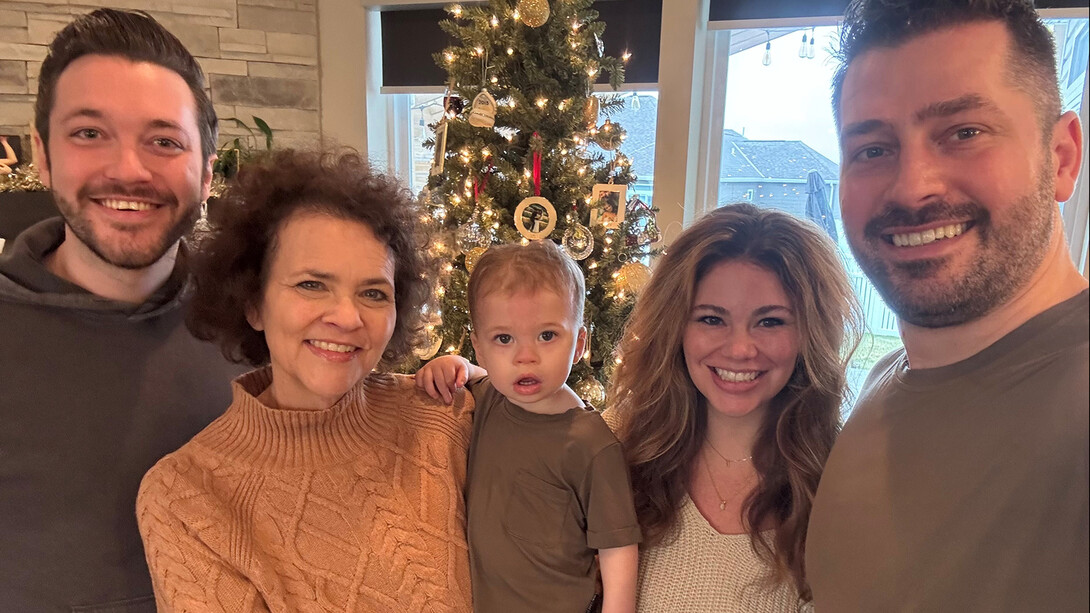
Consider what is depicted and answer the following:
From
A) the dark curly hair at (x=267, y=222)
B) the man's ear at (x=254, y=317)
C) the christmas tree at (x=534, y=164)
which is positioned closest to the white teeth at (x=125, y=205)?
the dark curly hair at (x=267, y=222)

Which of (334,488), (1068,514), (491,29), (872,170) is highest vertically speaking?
(491,29)

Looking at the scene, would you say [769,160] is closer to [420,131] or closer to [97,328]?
[420,131]

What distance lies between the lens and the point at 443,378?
56.2 inches

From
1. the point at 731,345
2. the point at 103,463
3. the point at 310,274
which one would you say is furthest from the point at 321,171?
the point at 731,345

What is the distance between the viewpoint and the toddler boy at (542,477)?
124 centimetres

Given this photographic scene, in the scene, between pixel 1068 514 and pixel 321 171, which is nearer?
pixel 1068 514

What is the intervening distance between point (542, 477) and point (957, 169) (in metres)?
0.90

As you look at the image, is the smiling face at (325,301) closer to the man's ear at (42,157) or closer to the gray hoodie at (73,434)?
the gray hoodie at (73,434)

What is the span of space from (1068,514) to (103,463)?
5.16ft

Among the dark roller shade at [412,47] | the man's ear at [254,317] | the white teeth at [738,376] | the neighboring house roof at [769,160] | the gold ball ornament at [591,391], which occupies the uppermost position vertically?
the dark roller shade at [412,47]

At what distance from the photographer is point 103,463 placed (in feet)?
4.21

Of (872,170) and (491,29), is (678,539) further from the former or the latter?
(491,29)

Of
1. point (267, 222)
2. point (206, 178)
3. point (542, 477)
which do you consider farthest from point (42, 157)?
point (542, 477)

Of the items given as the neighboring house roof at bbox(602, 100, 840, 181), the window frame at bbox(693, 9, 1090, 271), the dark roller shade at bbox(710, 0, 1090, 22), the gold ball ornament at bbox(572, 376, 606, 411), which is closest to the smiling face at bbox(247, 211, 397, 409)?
the gold ball ornament at bbox(572, 376, 606, 411)
